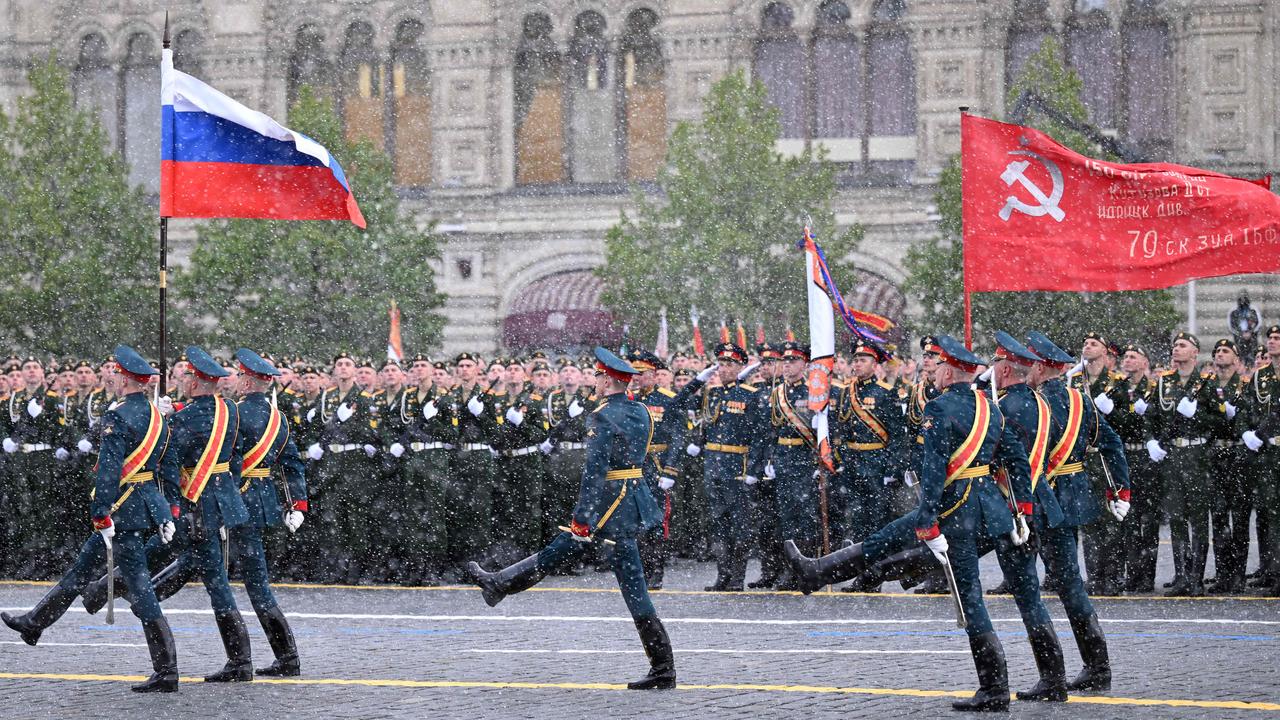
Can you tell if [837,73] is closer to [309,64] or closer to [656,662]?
[309,64]

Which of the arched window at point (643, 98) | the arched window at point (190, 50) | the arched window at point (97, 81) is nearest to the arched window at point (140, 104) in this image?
the arched window at point (97, 81)

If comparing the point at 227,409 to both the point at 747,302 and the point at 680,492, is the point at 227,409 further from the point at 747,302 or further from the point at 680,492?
the point at 747,302

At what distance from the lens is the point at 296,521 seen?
1084 cm

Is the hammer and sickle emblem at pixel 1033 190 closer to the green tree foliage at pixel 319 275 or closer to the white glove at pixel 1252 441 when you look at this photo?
the white glove at pixel 1252 441

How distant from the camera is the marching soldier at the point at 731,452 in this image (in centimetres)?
1534

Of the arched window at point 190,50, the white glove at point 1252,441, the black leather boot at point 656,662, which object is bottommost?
the black leather boot at point 656,662

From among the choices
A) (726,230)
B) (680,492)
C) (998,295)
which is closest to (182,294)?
(726,230)

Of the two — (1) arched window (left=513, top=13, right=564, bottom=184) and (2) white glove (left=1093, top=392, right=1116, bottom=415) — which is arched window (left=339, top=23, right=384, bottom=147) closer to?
(1) arched window (left=513, top=13, right=564, bottom=184)

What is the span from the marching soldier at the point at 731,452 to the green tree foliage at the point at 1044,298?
1311cm

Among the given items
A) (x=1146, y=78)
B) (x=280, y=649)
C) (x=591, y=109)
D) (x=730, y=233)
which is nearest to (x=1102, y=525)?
(x=280, y=649)

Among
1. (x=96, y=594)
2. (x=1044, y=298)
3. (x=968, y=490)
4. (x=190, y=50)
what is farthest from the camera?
(x=190, y=50)

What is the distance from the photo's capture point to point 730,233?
101ft

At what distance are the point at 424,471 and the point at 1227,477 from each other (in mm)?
6169

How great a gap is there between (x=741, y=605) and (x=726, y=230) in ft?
55.7
